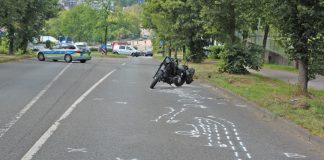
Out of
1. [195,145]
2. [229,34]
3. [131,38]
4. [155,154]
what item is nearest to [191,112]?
[195,145]

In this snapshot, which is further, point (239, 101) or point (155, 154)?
point (239, 101)

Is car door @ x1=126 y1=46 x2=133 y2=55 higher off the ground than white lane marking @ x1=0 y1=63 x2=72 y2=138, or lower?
lower

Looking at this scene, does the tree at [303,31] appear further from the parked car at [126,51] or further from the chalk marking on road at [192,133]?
the parked car at [126,51]

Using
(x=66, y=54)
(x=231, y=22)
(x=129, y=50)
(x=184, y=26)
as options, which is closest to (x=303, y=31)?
(x=231, y=22)

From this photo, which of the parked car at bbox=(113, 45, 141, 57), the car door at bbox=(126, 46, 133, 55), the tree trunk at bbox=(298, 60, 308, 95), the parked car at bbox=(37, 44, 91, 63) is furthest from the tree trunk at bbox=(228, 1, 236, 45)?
the car door at bbox=(126, 46, 133, 55)

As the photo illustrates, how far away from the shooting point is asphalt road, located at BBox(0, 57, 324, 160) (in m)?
7.95

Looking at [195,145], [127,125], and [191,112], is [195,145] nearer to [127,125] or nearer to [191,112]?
[127,125]

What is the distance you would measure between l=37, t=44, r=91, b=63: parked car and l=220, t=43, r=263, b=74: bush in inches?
623

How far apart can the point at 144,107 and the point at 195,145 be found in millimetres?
4931

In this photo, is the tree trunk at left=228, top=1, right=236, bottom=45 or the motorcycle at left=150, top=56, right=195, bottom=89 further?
the tree trunk at left=228, top=1, right=236, bottom=45

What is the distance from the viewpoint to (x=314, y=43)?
1574 cm

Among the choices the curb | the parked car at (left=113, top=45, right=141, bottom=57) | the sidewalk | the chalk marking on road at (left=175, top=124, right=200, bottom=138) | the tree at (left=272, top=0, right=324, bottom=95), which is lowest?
the parked car at (left=113, top=45, right=141, bottom=57)

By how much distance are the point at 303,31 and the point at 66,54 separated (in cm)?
2677

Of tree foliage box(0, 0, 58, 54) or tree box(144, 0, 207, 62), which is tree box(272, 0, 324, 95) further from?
tree foliage box(0, 0, 58, 54)
